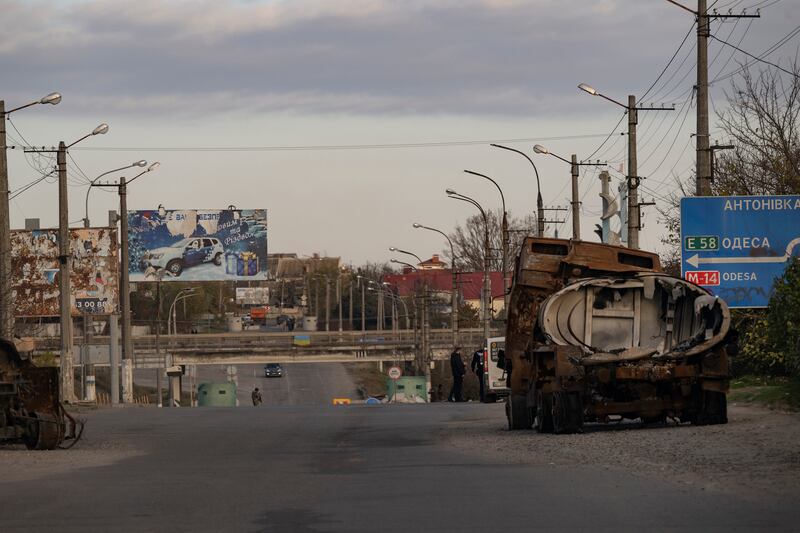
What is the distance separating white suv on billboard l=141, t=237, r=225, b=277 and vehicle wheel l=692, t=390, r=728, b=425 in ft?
173

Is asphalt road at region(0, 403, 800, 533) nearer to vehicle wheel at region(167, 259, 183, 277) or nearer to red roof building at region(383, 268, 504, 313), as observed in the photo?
vehicle wheel at region(167, 259, 183, 277)

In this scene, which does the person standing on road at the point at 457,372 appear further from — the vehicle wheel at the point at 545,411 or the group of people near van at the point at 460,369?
the vehicle wheel at the point at 545,411

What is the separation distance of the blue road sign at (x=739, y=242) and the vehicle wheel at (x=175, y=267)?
46077 millimetres

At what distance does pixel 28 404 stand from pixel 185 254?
51.4 meters

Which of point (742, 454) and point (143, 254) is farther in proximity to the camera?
point (143, 254)

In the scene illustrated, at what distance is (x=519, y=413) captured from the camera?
2225 centimetres

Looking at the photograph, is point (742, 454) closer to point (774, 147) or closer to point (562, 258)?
point (562, 258)

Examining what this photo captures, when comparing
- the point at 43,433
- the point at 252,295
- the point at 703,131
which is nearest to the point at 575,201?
the point at 703,131

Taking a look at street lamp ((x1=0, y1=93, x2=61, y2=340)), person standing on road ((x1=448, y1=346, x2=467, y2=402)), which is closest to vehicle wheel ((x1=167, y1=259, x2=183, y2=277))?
person standing on road ((x1=448, y1=346, x2=467, y2=402))

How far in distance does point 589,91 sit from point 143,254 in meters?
38.5

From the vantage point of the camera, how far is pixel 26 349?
70.8ft

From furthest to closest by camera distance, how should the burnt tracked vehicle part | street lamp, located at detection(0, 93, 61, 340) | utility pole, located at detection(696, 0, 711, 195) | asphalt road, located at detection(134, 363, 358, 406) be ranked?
asphalt road, located at detection(134, 363, 358, 406) → street lamp, located at detection(0, 93, 61, 340) → utility pole, located at detection(696, 0, 711, 195) → the burnt tracked vehicle part

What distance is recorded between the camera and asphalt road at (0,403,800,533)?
10.1 m

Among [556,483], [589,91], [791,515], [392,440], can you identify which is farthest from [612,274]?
[589,91]
